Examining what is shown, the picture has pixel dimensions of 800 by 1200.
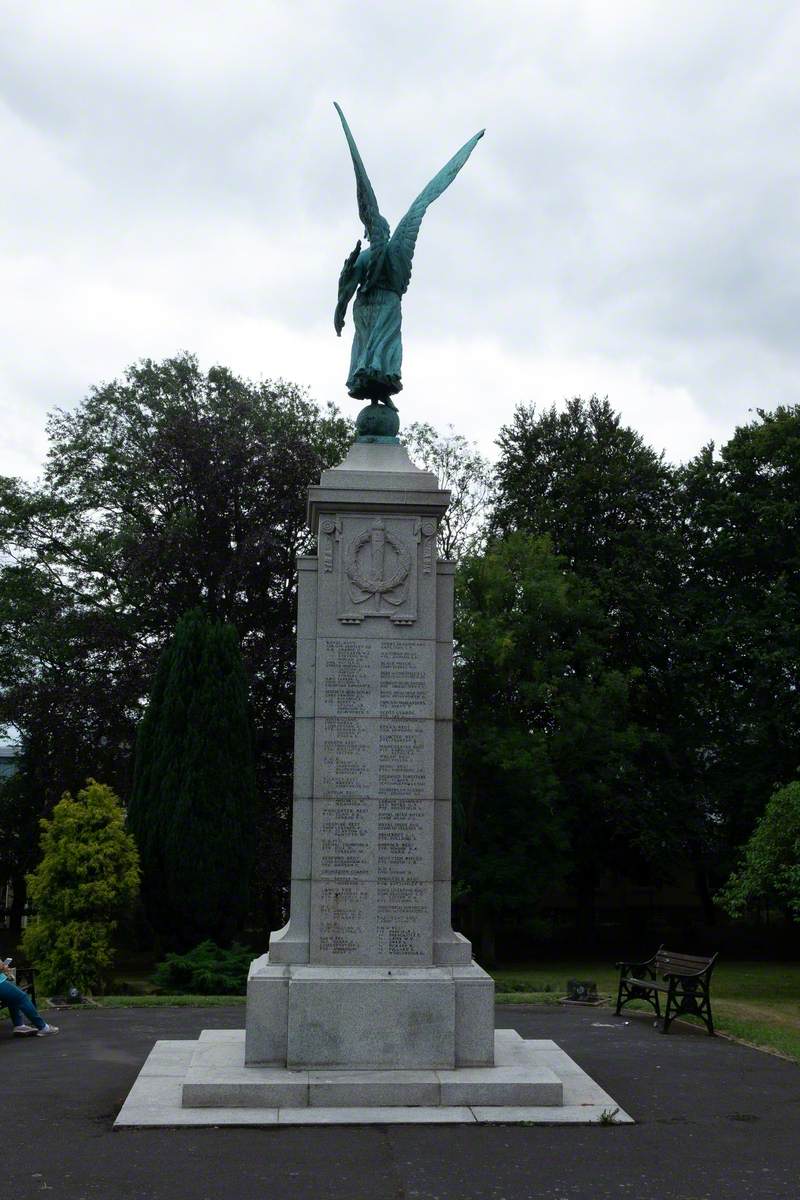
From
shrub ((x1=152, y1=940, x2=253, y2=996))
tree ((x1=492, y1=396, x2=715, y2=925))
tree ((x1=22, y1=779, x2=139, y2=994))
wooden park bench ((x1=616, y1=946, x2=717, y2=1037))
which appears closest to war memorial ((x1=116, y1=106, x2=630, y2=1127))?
wooden park bench ((x1=616, y1=946, x2=717, y2=1037))

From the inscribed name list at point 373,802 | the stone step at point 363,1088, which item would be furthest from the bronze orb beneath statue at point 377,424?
the stone step at point 363,1088

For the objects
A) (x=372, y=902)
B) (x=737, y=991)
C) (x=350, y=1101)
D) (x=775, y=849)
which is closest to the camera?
(x=350, y=1101)

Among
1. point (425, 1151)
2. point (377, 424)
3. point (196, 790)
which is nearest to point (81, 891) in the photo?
point (196, 790)

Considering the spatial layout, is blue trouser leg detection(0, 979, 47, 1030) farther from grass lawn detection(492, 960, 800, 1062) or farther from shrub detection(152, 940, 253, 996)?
grass lawn detection(492, 960, 800, 1062)

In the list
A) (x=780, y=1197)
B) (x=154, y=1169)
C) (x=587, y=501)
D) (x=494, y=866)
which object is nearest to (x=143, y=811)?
(x=494, y=866)

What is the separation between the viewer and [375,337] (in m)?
11.4

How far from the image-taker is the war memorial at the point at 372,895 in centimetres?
902

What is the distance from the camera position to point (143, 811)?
81.8 feet

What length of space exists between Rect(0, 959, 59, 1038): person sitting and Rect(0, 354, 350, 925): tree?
13.9 meters

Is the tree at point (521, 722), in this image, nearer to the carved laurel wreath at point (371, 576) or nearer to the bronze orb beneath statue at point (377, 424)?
the bronze orb beneath statue at point (377, 424)

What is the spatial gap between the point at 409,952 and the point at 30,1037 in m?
5.17

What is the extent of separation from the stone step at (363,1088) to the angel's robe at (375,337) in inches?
234

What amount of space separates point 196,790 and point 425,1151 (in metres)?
17.2

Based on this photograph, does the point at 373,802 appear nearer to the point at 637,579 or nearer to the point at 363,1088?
the point at 363,1088
